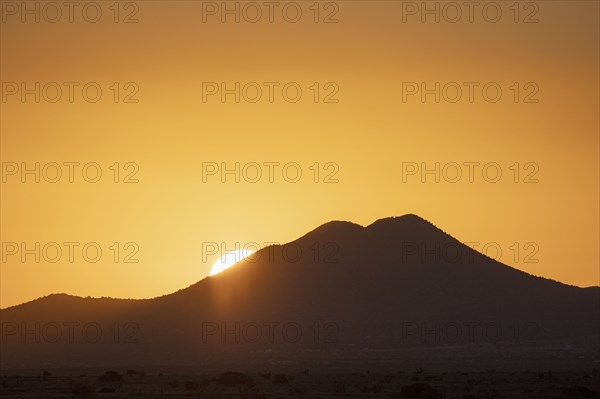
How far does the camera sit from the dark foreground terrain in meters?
78.3

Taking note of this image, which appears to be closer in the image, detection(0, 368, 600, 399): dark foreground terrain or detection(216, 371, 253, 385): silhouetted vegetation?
detection(0, 368, 600, 399): dark foreground terrain

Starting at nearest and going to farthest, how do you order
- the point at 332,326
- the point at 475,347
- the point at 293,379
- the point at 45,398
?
1. the point at 45,398
2. the point at 293,379
3. the point at 475,347
4. the point at 332,326

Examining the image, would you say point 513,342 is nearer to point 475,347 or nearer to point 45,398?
point 475,347

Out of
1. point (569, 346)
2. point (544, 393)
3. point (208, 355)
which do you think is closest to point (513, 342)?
point (569, 346)

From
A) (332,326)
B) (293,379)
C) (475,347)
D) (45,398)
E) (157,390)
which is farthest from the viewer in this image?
(332,326)

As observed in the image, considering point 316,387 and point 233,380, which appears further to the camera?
point 233,380

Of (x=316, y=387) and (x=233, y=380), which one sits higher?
(x=233, y=380)

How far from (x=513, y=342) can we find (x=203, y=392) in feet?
387

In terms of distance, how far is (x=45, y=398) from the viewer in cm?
7612

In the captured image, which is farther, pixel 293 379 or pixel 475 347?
pixel 475 347

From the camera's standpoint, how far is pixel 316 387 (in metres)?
87.4

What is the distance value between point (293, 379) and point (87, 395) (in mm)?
24080

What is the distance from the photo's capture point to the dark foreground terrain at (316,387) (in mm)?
78312

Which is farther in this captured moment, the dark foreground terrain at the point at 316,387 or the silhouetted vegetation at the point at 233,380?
the silhouetted vegetation at the point at 233,380
